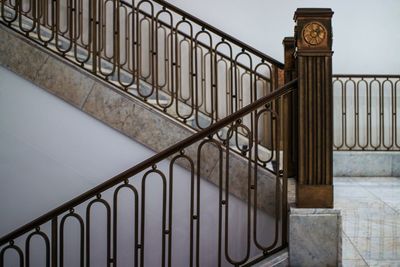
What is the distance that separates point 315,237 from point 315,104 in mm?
767

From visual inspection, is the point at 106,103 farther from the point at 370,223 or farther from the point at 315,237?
the point at 370,223

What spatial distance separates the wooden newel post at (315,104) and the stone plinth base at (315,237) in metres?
0.08

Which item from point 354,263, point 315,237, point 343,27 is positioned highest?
point 343,27

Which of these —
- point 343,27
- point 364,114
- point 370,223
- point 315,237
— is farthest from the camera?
point 343,27

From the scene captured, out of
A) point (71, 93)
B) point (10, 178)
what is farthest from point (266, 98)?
point (10, 178)

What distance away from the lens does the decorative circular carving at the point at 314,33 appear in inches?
94.2

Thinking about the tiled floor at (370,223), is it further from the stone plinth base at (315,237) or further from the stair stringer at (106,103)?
the stair stringer at (106,103)

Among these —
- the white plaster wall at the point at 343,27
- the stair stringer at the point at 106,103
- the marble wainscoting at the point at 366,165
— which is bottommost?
the marble wainscoting at the point at 366,165

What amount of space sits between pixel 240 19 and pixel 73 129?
357 centimetres

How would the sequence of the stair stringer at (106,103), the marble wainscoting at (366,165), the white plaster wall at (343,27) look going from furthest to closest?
1. the white plaster wall at (343,27)
2. the marble wainscoting at (366,165)
3. the stair stringer at (106,103)

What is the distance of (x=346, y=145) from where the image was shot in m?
5.46

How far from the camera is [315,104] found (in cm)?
240

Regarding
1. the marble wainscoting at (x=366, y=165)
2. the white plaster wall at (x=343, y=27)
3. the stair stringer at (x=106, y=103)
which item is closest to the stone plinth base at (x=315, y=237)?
the stair stringer at (x=106, y=103)

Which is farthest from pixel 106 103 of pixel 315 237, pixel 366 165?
pixel 366 165
